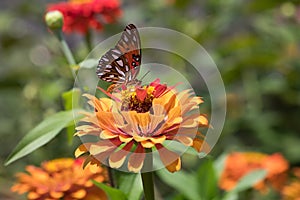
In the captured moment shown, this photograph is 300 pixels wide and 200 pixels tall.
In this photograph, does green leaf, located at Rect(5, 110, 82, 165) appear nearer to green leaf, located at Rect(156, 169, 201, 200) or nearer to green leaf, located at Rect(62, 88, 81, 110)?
green leaf, located at Rect(62, 88, 81, 110)

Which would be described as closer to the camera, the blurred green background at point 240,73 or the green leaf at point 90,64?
the green leaf at point 90,64

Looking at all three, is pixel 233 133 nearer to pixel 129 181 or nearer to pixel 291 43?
pixel 291 43

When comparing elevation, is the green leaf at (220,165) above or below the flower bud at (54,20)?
below

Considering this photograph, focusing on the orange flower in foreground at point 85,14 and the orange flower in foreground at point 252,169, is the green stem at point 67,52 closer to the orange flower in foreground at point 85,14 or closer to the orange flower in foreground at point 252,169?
the orange flower in foreground at point 85,14

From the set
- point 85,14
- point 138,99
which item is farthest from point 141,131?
point 85,14

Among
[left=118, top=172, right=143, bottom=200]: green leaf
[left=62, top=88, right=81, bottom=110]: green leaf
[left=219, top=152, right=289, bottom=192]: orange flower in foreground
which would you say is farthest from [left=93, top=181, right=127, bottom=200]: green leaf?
[left=219, top=152, right=289, bottom=192]: orange flower in foreground

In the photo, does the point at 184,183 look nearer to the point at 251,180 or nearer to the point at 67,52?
the point at 251,180

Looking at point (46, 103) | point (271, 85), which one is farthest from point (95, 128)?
point (271, 85)

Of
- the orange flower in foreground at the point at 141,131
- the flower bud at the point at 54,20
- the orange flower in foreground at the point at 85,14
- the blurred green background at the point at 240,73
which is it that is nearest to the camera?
the orange flower in foreground at the point at 141,131

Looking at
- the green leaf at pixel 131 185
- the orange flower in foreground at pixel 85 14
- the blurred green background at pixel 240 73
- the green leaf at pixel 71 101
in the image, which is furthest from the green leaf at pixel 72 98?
the blurred green background at pixel 240 73
